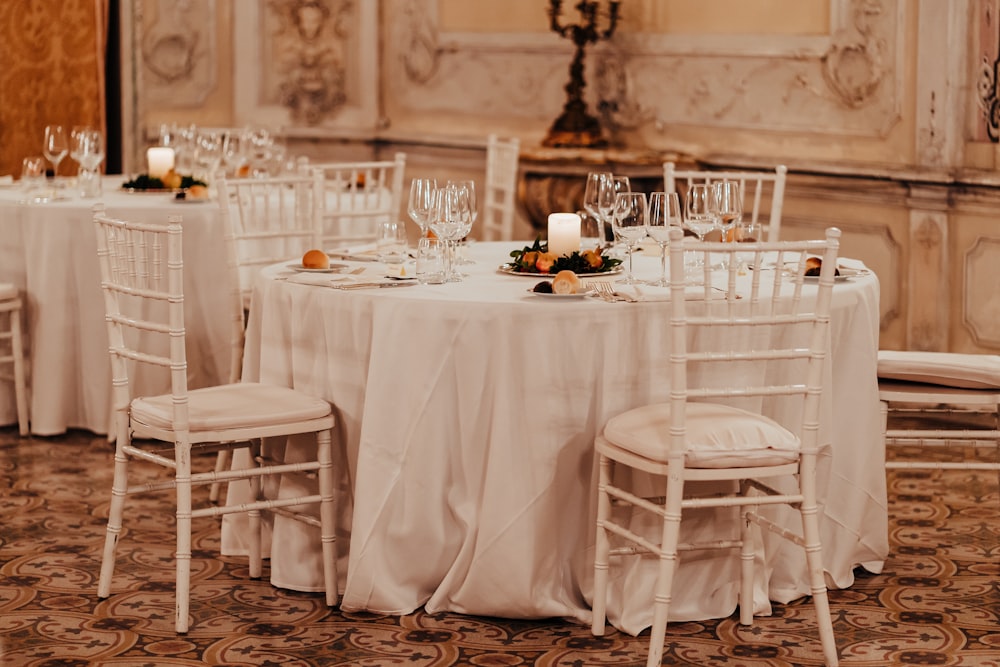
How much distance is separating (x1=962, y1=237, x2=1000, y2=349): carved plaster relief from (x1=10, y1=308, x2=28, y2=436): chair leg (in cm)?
381

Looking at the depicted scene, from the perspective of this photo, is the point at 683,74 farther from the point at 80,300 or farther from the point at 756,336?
the point at 756,336

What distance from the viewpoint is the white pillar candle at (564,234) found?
4.05 meters

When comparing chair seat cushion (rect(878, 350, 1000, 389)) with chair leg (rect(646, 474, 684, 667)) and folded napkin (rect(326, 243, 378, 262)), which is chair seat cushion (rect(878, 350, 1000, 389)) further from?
folded napkin (rect(326, 243, 378, 262))

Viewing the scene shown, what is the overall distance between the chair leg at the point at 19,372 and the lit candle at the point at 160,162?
920mm

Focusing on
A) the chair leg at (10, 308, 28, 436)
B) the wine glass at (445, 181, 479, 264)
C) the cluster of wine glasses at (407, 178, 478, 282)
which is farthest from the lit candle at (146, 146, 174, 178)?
the cluster of wine glasses at (407, 178, 478, 282)

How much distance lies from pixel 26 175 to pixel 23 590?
2.47 meters

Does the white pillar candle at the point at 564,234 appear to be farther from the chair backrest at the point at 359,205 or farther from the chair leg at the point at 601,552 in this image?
the chair backrest at the point at 359,205

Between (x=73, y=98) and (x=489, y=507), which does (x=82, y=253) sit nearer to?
(x=489, y=507)

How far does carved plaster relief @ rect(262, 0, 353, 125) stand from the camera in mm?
8766

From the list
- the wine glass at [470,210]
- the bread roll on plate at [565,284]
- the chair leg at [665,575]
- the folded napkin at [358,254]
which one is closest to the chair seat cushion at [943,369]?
the bread roll on plate at [565,284]

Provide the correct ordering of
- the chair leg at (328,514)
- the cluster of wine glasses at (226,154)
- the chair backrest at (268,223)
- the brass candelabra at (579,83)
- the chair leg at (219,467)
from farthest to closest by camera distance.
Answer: the brass candelabra at (579,83) < the cluster of wine glasses at (226,154) < the chair backrest at (268,223) < the chair leg at (219,467) < the chair leg at (328,514)

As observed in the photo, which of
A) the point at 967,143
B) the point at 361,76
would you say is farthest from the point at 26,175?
the point at 967,143

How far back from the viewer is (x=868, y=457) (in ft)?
13.1

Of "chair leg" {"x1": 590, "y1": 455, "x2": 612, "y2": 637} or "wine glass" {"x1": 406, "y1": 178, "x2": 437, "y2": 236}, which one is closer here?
"chair leg" {"x1": 590, "y1": 455, "x2": 612, "y2": 637}
